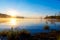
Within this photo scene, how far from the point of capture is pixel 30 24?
1.65 m

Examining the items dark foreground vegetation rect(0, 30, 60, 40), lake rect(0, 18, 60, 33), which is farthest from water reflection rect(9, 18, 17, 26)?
dark foreground vegetation rect(0, 30, 60, 40)

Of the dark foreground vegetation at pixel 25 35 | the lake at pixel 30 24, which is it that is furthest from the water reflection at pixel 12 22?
the dark foreground vegetation at pixel 25 35

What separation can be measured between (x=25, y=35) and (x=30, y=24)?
19 centimetres

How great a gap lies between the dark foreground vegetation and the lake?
0.06m

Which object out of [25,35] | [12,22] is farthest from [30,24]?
[12,22]

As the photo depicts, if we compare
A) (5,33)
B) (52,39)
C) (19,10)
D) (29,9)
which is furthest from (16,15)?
(52,39)

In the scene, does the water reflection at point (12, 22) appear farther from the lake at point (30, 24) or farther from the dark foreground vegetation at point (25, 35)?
the dark foreground vegetation at point (25, 35)

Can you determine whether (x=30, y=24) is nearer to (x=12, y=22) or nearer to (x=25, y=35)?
(x=25, y=35)

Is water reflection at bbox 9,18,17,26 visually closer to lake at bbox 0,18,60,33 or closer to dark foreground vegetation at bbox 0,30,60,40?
lake at bbox 0,18,60,33

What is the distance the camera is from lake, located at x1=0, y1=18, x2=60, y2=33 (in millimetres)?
1652

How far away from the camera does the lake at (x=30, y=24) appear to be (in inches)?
65.0

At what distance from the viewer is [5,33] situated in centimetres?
164

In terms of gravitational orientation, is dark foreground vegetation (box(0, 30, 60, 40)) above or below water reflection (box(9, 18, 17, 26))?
below

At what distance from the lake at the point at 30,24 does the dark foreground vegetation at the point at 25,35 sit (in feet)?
0.21
